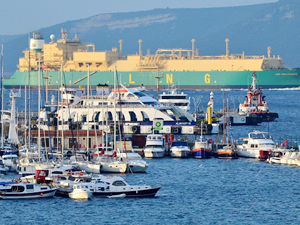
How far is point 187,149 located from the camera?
116ft

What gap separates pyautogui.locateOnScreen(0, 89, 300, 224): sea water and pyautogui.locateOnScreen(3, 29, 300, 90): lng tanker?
7243cm

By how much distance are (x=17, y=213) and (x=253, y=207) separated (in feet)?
24.2

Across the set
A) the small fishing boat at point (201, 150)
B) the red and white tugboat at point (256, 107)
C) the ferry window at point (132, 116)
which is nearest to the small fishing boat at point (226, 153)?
the small fishing boat at point (201, 150)

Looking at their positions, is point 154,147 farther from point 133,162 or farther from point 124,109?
point 124,109

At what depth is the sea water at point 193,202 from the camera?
22328 millimetres

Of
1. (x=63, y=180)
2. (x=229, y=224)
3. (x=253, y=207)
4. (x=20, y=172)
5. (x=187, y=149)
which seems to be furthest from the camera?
(x=187, y=149)

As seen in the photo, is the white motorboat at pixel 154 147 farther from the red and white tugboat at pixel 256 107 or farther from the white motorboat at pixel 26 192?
the red and white tugboat at pixel 256 107

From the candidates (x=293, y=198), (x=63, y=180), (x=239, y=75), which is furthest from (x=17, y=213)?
(x=239, y=75)

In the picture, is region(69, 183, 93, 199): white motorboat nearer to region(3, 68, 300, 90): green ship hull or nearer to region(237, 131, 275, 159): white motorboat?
region(237, 131, 275, 159): white motorboat

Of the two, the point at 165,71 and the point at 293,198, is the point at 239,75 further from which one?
the point at 293,198

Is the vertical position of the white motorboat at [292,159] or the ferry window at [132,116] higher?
the ferry window at [132,116]

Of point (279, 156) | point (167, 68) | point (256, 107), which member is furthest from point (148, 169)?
point (167, 68)

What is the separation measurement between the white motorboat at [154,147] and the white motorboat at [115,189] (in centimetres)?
974

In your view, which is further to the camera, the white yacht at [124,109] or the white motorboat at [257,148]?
the white yacht at [124,109]
